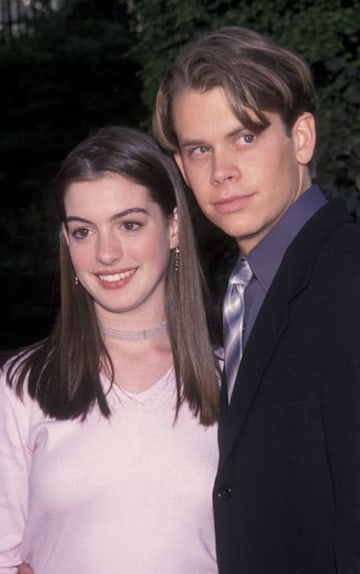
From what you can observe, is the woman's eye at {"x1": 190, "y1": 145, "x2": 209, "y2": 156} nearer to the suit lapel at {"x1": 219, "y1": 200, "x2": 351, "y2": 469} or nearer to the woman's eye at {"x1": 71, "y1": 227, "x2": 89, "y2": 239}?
the suit lapel at {"x1": 219, "y1": 200, "x2": 351, "y2": 469}

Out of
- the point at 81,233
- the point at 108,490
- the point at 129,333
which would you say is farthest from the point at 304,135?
the point at 108,490

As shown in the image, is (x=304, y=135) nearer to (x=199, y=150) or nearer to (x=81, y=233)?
(x=199, y=150)

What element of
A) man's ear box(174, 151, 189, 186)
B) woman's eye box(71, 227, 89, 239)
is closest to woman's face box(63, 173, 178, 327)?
woman's eye box(71, 227, 89, 239)

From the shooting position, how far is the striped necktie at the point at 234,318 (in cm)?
279

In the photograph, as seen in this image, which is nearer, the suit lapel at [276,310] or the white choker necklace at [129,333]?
the suit lapel at [276,310]

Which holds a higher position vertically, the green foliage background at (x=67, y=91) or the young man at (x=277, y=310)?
the green foliage background at (x=67, y=91)

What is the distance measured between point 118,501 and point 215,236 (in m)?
5.61

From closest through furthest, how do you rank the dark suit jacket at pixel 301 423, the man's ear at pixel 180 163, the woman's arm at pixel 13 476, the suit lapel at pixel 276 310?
the dark suit jacket at pixel 301 423 → the suit lapel at pixel 276 310 → the man's ear at pixel 180 163 → the woman's arm at pixel 13 476

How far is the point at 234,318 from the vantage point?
2.84 meters

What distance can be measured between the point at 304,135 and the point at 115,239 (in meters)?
0.62

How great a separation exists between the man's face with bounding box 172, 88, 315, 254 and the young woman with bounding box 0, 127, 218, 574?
1.34ft

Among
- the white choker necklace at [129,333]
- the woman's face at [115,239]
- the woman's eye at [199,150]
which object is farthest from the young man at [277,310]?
A: the white choker necklace at [129,333]

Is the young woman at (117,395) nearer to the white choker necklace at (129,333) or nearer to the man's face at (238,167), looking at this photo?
the white choker necklace at (129,333)

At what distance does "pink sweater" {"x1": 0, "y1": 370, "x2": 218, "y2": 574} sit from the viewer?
115 inches
